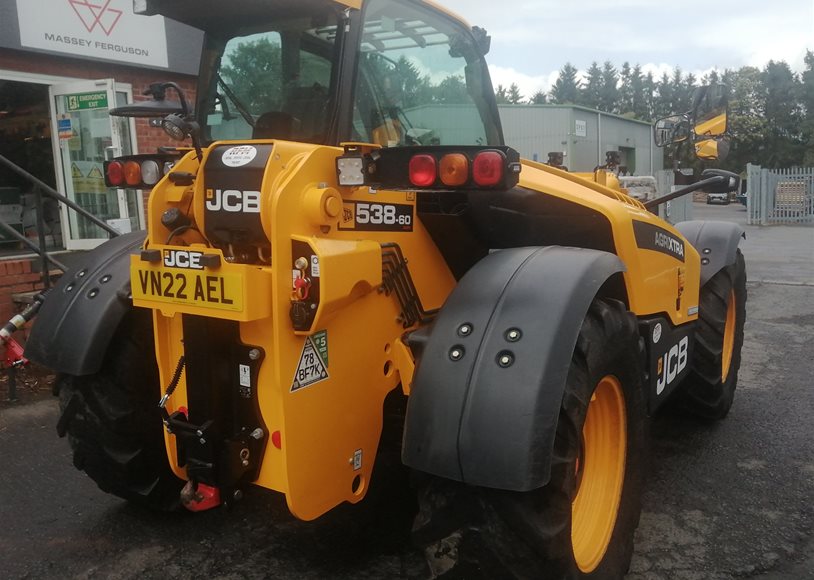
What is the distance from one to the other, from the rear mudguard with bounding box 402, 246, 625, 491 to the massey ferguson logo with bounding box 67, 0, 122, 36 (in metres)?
7.14

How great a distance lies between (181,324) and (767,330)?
6.62 m

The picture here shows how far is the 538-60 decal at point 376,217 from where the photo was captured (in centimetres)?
245

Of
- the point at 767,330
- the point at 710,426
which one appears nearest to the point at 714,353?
the point at 710,426

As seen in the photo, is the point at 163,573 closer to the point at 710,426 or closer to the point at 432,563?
the point at 432,563

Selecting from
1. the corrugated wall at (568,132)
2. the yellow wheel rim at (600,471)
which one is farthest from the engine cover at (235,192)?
the corrugated wall at (568,132)

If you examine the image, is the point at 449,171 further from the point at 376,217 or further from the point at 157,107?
the point at 157,107

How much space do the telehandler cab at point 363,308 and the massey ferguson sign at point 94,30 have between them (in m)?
5.38

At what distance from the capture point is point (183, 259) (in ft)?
7.66

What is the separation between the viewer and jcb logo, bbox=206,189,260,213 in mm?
2275

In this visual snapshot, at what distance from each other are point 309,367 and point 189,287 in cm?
46

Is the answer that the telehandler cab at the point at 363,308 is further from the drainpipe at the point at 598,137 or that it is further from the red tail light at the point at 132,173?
the drainpipe at the point at 598,137

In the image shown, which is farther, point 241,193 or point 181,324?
point 181,324

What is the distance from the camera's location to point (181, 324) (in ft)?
8.55

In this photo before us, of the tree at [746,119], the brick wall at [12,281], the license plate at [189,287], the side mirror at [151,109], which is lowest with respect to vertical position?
the brick wall at [12,281]
